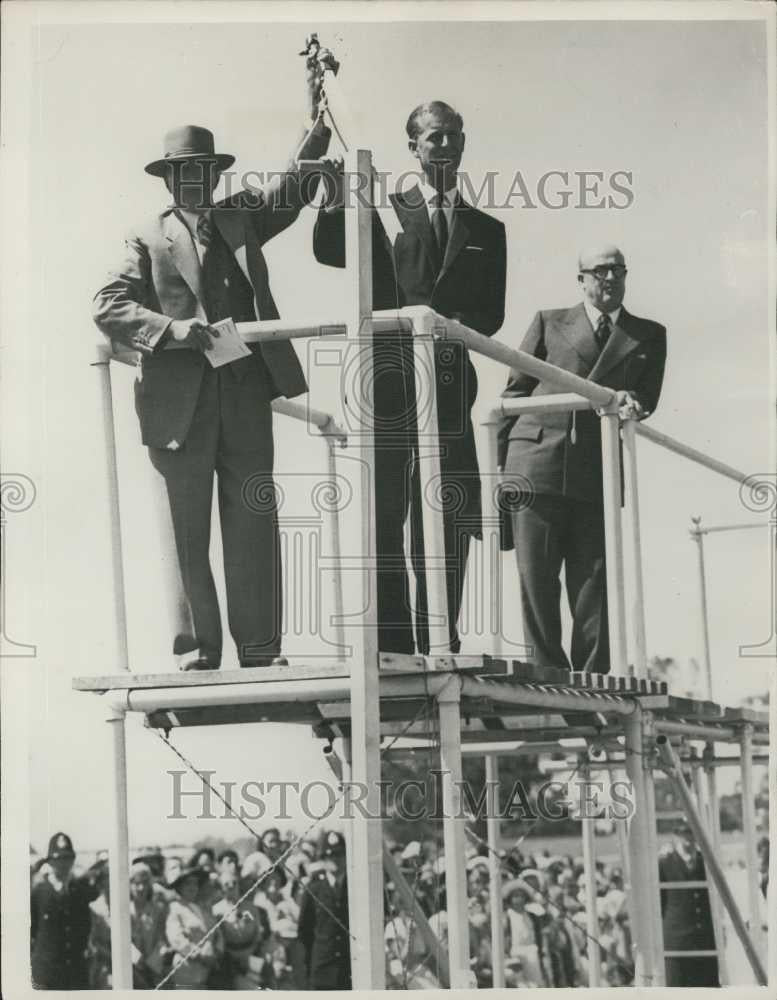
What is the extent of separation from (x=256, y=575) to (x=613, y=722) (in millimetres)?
2208

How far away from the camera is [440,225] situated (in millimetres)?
8414

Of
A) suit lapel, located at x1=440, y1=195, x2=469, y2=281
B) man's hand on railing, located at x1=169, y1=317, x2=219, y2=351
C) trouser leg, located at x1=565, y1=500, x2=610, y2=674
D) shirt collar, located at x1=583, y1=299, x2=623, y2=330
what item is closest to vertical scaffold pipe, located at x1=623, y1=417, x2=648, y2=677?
trouser leg, located at x1=565, y1=500, x2=610, y2=674

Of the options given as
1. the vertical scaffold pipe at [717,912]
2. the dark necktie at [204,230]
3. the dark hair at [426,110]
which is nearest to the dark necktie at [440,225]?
the dark hair at [426,110]

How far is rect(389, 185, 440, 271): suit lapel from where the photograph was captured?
832cm

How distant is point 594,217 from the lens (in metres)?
8.63

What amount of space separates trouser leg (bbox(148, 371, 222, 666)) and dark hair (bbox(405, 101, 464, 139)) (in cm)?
148

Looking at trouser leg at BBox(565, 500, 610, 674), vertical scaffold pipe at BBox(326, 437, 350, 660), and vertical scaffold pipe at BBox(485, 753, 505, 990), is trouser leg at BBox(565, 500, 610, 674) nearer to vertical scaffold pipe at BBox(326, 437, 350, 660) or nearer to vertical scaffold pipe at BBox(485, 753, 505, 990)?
vertical scaffold pipe at BBox(326, 437, 350, 660)

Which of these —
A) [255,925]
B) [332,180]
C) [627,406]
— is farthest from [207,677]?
[255,925]

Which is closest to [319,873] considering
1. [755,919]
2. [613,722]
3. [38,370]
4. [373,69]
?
[755,919]

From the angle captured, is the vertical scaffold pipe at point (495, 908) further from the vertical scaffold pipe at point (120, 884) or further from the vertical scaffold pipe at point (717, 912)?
the vertical scaffold pipe at point (120, 884)

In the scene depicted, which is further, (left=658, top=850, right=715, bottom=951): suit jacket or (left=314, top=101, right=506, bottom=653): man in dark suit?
(left=658, top=850, right=715, bottom=951): suit jacket

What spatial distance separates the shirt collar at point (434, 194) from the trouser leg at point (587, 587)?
1.80 m

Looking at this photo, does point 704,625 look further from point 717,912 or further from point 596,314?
point 596,314

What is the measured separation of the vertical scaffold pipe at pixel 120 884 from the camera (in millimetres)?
7496
